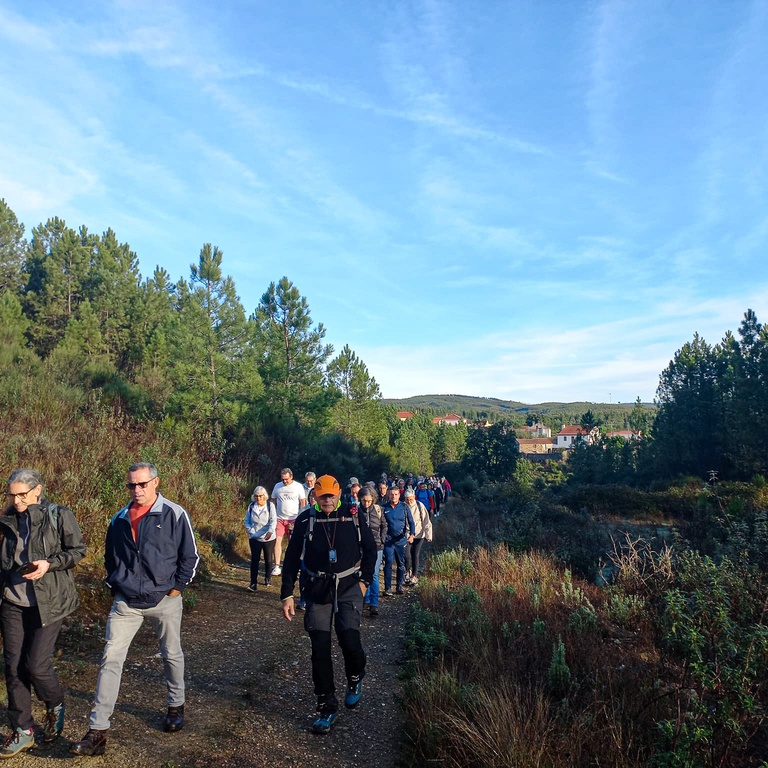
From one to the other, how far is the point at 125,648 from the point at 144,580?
491 millimetres

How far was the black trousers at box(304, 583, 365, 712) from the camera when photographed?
428 centimetres

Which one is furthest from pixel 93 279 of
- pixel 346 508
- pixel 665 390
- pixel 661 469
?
pixel 665 390

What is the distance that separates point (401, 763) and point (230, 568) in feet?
23.5

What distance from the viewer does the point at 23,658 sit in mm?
3633

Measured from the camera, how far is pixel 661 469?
41.8m

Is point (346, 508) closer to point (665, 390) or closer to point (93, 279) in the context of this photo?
point (93, 279)

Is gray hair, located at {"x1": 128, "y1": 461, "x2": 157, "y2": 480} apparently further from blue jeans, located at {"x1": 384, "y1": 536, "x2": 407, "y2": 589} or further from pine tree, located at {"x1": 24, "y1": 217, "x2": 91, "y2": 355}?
pine tree, located at {"x1": 24, "y1": 217, "x2": 91, "y2": 355}

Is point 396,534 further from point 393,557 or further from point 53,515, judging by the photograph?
point 53,515

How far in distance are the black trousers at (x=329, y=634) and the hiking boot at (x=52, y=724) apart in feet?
5.81

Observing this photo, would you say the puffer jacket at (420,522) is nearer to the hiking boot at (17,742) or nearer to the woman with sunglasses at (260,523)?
the woman with sunglasses at (260,523)

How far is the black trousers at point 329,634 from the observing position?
4.28 m

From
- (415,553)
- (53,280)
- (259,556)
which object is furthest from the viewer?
(53,280)

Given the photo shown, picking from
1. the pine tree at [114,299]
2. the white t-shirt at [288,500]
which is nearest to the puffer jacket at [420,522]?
the white t-shirt at [288,500]

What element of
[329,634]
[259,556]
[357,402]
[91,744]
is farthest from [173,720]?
[357,402]
